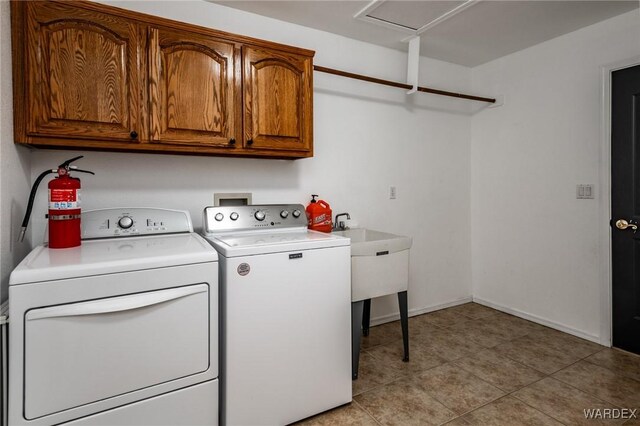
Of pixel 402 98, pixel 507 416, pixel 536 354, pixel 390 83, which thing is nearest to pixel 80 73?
pixel 390 83

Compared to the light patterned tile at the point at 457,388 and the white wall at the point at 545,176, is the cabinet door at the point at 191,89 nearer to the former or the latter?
the light patterned tile at the point at 457,388

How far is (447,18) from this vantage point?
2.50 metres

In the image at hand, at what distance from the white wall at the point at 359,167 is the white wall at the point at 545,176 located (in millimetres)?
236

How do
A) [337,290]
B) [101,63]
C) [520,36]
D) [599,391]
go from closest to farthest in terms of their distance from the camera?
[101,63]
[337,290]
[599,391]
[520,36]

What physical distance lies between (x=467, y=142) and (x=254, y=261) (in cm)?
284

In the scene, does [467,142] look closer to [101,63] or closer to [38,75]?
[101,63]

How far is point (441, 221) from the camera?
3.42 metres

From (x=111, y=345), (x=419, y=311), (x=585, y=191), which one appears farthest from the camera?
(x=419, y=311)

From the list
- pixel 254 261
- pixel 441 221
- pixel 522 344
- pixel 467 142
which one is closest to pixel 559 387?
pixel 522 344

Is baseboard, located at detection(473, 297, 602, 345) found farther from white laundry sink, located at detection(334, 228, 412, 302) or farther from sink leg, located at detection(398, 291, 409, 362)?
white laundry sink, located at detection(334, 228, 412, 302)

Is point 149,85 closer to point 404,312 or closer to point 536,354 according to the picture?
point 404,312

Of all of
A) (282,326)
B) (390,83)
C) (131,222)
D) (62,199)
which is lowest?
(282,326)

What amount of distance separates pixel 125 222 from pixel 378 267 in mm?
1500

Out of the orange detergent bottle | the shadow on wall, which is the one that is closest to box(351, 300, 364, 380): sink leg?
the orange detergent bottle
